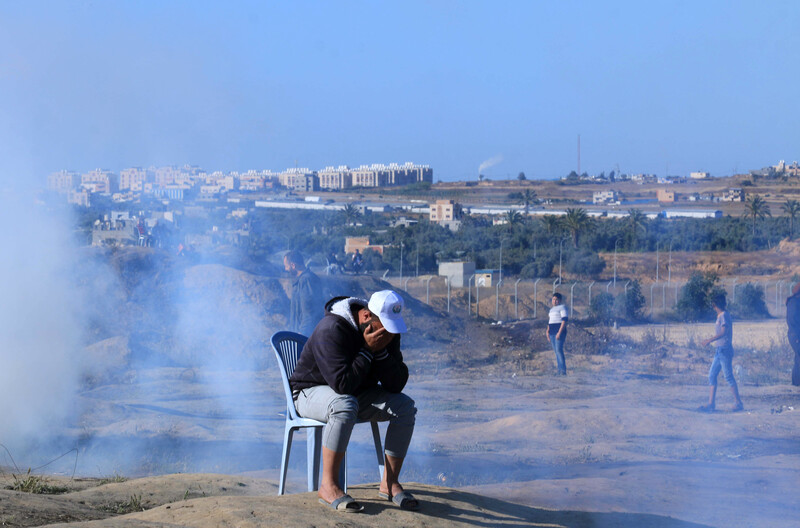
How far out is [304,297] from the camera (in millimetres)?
7824

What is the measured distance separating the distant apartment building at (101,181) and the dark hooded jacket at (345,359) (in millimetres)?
16775

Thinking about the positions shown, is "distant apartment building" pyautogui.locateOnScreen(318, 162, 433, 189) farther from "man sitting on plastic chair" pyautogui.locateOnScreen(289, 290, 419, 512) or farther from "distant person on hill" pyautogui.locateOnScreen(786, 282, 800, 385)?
"man sitting on plastic chair" pyautogui.locateOnScreen(289, 290, 419, 512)

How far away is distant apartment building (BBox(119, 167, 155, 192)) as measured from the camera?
68.4ft

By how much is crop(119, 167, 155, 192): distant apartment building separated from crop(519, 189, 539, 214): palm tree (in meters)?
28.2

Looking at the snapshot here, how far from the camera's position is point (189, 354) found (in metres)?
14.2

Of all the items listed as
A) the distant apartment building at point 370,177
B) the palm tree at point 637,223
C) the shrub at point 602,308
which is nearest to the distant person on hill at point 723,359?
the shrub at point 602,308

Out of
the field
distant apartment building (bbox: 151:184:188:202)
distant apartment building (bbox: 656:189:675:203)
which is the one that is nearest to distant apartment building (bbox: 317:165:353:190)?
distant apartment building (bbox: 656:189:675:203)

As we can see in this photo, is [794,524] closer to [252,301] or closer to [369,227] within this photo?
[252,301]

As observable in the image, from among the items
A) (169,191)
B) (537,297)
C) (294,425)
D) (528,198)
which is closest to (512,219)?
(528,198)

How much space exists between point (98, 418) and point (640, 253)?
31.0 metres

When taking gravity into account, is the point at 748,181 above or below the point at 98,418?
above

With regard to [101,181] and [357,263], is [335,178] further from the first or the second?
[101,181]

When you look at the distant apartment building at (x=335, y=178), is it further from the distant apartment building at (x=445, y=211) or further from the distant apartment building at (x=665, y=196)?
the distant apartment building at (x=665, y=196)

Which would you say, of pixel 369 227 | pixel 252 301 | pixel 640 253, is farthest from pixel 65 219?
pixel 369 227
